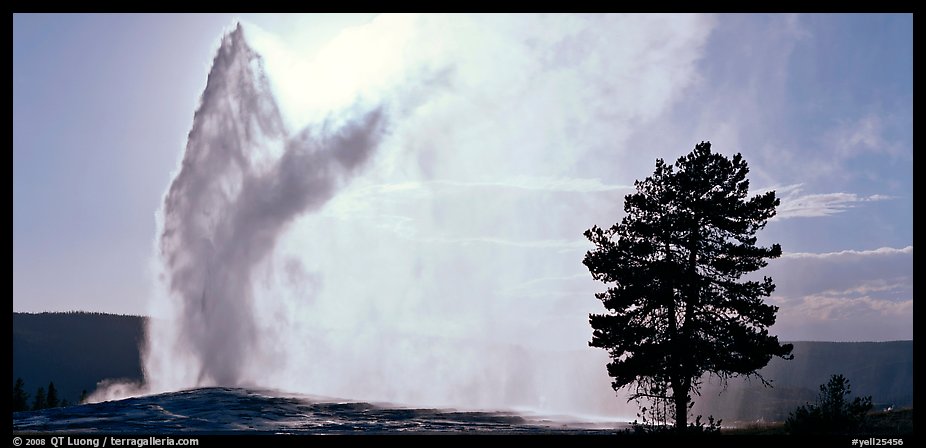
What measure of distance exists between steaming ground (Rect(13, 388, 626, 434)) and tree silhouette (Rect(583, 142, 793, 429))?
4.29 metres

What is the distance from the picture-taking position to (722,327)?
102ft

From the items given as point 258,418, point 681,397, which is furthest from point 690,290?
point 258,418

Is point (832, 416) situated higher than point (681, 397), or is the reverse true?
point (681, 397)

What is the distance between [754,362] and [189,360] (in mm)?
47831

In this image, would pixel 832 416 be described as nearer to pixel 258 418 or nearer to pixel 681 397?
pixel 681 397

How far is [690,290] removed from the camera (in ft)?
102

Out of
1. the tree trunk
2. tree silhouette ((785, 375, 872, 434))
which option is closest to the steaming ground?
the tree trunk

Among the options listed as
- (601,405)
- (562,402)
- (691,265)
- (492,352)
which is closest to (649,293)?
(691,265)

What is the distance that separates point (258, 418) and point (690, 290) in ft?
74.4

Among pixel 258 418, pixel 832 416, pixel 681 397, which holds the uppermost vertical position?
pixel 681 397

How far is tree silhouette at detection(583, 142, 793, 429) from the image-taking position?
101ft

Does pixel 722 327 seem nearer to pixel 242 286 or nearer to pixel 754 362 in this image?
pixel 754 362

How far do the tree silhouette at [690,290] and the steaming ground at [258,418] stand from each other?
14.1 ft

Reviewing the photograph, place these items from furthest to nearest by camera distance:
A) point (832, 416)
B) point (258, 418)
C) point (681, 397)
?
1. point (258, 418)
2. point (681, 397)
3. point (832, 416)
